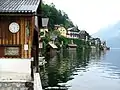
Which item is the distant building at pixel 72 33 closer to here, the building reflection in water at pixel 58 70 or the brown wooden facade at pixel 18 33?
the building reflection in water at pixel 58 70

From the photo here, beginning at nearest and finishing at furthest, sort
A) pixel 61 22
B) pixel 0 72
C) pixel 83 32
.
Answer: pixel 0 72 < pixel 61 22 < pixel 83 32

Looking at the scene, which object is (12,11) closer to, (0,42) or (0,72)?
(0,42)

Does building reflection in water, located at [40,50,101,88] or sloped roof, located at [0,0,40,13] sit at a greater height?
sloped roof, located at [0,0,40,13]

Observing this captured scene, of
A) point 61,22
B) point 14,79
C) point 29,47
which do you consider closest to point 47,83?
point 29,47

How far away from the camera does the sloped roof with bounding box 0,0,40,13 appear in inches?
568

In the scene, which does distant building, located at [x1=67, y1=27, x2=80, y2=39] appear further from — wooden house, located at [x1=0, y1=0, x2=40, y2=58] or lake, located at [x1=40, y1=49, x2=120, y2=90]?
wooden house, located at [x1=0, y1=0, x2=40, y2=58]

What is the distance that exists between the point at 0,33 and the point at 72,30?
11801 centimetres

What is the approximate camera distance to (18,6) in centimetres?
1518

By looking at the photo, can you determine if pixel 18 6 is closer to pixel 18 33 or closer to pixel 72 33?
pixel 18 33

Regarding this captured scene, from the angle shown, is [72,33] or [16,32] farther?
[72,33]

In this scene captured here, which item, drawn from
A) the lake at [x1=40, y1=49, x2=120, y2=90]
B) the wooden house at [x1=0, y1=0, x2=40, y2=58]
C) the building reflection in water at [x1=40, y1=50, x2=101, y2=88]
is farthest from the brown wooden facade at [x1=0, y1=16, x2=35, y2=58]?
the building reflection in water at [x1=40, y1=50, x2=101, y2=88]

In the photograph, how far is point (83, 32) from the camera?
139 m

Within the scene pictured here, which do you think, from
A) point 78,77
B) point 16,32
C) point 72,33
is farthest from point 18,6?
point 72,33

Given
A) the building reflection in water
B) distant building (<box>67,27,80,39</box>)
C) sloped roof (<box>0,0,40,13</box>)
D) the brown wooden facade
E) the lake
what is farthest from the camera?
distant building (<box>67,27,80,39</box>)
